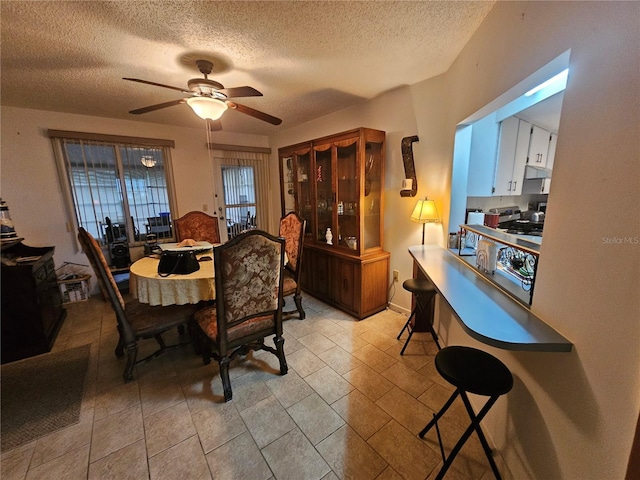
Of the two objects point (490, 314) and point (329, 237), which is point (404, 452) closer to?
point (490, 314)

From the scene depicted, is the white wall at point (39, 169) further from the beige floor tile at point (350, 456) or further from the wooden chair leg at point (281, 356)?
the beige floor tile at point (350, 456)

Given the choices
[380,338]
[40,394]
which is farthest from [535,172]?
[40,394]

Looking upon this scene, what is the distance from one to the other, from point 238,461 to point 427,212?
2241mm

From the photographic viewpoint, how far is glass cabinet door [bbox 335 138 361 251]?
106 inches

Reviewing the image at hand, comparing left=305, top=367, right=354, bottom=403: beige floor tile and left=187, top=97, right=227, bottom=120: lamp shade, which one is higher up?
left=187, top=97, right=227, bottom=120: lamp shade

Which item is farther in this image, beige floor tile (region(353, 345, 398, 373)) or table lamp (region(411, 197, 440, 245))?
table lamp (region(411, 197, 440, 245))

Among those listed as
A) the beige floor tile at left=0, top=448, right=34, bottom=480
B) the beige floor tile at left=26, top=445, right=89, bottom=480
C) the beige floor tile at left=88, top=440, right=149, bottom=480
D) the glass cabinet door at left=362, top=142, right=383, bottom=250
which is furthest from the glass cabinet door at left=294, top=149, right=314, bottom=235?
the beige floor tile at left=0, top=448, right=34, bottom=480

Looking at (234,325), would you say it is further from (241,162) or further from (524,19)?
(241,162)

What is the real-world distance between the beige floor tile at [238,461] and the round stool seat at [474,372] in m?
1.05

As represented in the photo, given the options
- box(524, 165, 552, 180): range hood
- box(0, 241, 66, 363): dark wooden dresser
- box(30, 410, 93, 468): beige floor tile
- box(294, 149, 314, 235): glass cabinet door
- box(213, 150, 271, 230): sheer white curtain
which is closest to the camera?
box(30, 410, 93, 468): beige floor tile

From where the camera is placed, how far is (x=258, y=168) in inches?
187

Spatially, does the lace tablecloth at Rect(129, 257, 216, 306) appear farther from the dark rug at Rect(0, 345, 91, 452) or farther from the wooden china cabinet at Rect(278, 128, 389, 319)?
the wooden china cabinet at Rect(278, 128, 389, 319)

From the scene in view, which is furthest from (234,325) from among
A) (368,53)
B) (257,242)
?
(368,53)

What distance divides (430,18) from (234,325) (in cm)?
231
